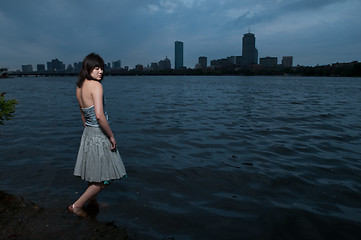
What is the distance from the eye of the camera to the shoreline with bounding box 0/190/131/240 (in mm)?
4074

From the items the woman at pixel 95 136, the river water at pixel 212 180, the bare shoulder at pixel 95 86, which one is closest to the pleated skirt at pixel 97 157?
the woman at pixel 95 136

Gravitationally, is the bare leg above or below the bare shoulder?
below

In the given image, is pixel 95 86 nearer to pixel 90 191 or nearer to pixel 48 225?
pixel 90 191

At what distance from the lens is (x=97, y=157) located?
432 centimetres

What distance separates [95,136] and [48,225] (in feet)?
5.63

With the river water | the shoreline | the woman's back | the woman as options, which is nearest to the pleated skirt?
the woman

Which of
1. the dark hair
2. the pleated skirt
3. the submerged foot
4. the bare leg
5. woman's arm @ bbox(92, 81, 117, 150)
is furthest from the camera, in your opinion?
the submerged foot

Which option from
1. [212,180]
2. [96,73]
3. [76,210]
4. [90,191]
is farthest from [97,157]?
[212,180]

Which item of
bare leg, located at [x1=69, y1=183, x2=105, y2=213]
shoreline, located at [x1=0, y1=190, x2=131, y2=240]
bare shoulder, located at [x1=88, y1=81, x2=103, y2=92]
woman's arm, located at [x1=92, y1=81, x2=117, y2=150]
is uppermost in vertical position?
bare shoulder, located at [x1=88, y1=81, x2=103, y2=92]

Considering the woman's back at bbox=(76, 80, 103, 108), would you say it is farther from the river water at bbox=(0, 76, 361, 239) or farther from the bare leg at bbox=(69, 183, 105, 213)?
the river water at bbox=(0, 76, 361, 239)

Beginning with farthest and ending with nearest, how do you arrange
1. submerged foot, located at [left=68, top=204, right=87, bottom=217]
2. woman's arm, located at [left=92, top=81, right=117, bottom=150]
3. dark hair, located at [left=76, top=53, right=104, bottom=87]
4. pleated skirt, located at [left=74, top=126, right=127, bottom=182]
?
1. submerged foot, located at [left=68, top=204, right=87, bottom=217]
2. pleated skirt, located at [left=74, top=126, right=127, bottom=182]
3. dark hair, located at [left=76, top=53, right=104, bottom=87]
4. woman's arm, located at [left=92, top=81, right=117, bottom=150]

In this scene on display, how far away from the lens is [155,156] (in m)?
8.72

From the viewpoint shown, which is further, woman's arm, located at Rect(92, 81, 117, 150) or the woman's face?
the woman's face

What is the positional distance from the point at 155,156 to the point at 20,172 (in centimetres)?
393
